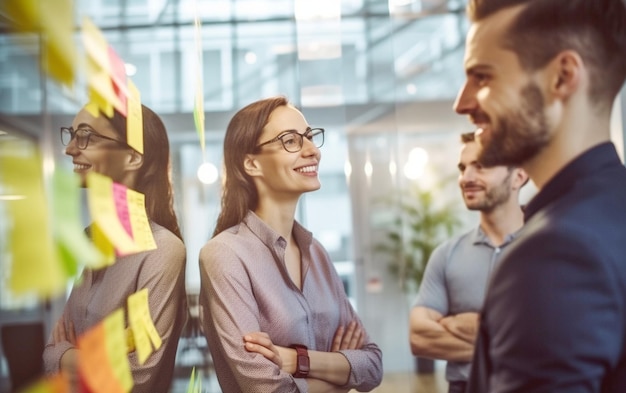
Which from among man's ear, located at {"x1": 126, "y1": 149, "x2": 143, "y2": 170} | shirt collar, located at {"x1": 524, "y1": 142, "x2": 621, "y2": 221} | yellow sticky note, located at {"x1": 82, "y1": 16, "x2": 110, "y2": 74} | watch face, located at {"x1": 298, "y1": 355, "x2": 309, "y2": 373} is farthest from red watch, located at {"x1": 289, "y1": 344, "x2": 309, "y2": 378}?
yellow sticky note, located at {"x1": 82, "y1": 16, "x2": 110, "y2": 74}

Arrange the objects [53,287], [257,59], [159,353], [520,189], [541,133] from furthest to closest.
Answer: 1. [520,189]
2. [257,59]
3. [159,353]
4. [541,133]
5. [53,287]

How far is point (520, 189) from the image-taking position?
3301mm

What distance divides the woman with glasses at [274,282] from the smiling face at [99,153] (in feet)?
2.23

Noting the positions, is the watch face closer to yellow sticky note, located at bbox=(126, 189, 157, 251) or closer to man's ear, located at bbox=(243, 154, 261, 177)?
man's ear, located at bbox=(243, 154, 261, 177)

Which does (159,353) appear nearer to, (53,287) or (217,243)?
(217,243)

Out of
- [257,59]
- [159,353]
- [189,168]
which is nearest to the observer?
[159,353]

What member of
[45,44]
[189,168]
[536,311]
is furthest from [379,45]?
[45,44]

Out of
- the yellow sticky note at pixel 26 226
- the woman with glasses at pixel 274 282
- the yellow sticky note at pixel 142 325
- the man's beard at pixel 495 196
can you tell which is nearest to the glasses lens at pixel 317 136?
the woman with glasses at pixel 274 282

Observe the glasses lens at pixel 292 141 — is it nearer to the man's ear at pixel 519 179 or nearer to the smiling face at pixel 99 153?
the smiling face at pixel 99 153

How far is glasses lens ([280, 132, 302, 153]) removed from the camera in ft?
7.71

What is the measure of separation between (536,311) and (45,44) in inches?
36.4

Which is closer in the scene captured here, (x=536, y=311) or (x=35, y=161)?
(x=35, y=161)

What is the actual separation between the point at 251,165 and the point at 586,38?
1065 mm

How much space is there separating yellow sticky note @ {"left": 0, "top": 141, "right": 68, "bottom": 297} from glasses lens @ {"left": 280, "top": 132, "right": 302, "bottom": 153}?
135 cm
